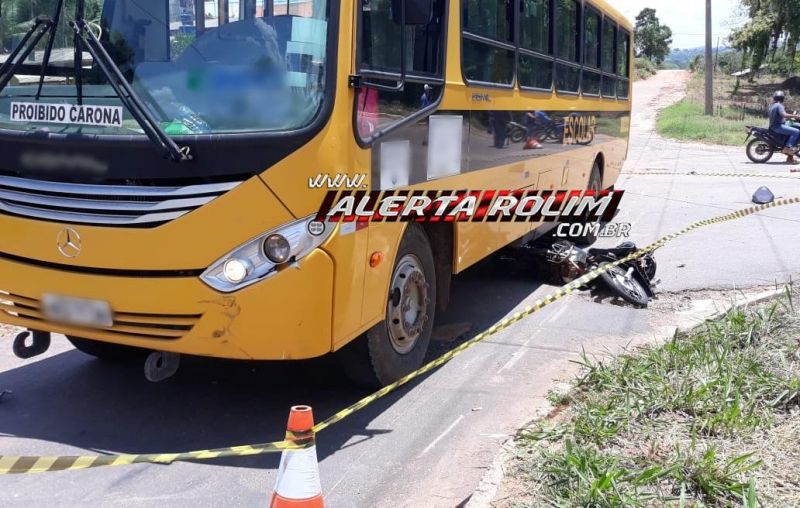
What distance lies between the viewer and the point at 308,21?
13.1ft

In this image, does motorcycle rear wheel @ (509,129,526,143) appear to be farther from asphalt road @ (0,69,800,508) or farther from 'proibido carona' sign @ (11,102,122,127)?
'proibido carona' sign @ (11,102,122,127)

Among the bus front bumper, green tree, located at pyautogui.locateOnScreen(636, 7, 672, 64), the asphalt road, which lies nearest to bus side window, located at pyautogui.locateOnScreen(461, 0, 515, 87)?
the asphalt road

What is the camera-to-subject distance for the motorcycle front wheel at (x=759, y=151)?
2166 cm

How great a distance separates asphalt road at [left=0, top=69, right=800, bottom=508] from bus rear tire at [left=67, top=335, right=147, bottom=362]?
0.26 feet

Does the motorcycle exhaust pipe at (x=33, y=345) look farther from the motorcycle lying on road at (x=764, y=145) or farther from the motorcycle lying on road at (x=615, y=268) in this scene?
the motorcycle lying on road at (x=764, y=145)

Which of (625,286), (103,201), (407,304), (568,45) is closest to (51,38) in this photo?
(103,201)

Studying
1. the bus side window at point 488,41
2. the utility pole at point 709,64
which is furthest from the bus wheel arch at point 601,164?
the utility pole at point 709,64

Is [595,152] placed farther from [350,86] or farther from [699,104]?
[699,104]

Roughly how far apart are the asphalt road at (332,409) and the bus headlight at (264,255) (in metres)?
0.97

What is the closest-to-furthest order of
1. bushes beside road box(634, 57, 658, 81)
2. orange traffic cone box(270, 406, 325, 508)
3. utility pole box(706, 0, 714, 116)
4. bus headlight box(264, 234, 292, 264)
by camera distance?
orange traffic cone box(270, 406, 325, 508)
bus headlight box(264, 234, 292, 264)
utility pole box(706, 0, 714, 116)
bushes beside road box(634, 57, 658, 81)

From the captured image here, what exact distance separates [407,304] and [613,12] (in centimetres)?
747

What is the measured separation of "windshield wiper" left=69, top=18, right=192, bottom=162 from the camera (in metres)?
3.78

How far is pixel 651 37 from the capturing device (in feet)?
259

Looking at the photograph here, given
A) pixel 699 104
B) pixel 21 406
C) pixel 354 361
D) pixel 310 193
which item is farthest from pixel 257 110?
pixel 699 104
